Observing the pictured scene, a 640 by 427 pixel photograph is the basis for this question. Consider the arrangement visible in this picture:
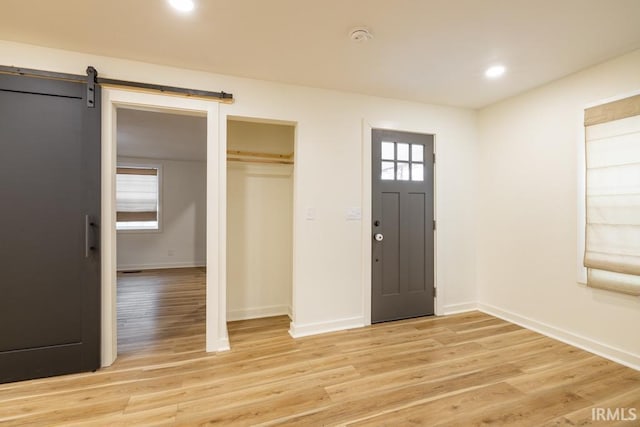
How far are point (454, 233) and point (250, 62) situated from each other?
306cm

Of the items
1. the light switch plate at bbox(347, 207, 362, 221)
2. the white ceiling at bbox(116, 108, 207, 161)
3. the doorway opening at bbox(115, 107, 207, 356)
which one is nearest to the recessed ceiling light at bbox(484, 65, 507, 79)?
the light switch plate at bbox(347, 207, 362, 221)

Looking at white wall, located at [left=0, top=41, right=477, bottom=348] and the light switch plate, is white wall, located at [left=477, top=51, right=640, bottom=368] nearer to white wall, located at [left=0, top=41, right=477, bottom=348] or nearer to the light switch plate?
white wall, located at [left=0, top=41, right=477, bottom=348]

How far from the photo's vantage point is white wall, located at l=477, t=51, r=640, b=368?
253 cm

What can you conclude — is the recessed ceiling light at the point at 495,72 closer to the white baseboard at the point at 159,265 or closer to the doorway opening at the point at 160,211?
the doorway opening at the point at 160,211

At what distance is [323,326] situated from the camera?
10.2ft

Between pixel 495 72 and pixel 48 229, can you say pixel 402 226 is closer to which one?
pixel 495 72

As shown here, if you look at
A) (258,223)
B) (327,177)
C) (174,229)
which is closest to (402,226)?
(327,177)

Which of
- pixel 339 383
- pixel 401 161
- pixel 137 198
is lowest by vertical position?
pixel 339 383

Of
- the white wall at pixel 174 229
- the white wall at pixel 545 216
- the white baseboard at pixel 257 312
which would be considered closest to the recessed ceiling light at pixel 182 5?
the white baseboard at pixel 257 312

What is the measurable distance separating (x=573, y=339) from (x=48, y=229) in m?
4.72

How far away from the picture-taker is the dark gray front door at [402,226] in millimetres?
3361

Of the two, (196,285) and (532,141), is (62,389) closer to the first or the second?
(196,285)

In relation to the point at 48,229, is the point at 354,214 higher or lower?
higher

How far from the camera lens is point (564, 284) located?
2.88 metres
